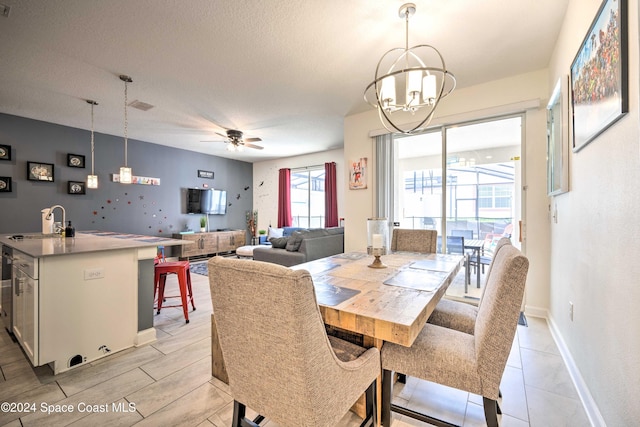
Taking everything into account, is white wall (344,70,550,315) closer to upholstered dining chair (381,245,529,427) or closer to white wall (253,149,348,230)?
upholstered dining chair (381,245,529,427)

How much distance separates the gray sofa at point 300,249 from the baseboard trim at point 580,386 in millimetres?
2853

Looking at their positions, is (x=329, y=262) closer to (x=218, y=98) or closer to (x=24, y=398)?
(x=24, y=398)

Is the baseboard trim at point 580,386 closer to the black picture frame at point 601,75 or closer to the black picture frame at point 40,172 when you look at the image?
the black picture frame at point 601,75

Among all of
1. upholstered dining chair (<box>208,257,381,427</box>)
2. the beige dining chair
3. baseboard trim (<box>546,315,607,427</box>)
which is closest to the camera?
upholstered dining chair (<box>208,257,381,427</box>)

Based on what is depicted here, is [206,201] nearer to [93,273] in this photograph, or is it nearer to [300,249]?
[300,249]

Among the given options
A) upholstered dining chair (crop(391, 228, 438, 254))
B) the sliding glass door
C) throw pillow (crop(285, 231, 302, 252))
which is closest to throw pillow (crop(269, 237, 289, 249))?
throw pillow (crop(285, 231, 302, 252))

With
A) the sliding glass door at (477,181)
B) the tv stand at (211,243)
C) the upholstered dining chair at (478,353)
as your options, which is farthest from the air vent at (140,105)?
the upholstered dining chair at (478,353)

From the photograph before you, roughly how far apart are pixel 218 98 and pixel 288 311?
3509 mm

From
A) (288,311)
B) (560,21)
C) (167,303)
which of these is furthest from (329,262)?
(560,21)

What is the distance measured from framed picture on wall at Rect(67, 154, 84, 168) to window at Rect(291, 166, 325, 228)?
435 centimetres

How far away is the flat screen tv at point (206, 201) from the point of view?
251 inches

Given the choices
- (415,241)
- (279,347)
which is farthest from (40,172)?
(415,241)

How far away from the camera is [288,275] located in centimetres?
78

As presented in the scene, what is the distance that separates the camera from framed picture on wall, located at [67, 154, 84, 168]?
465 cm
